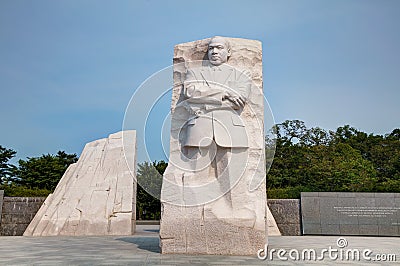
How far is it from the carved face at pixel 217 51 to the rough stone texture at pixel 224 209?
0.68 ft

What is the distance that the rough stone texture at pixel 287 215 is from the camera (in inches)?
490

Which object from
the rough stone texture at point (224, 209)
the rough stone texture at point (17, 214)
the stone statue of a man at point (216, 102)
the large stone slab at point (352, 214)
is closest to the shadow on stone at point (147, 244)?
the rough stone texture at point (224, 209)

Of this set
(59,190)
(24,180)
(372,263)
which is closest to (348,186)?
(59,190)

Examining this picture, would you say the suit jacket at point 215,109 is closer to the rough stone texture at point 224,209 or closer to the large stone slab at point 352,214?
the rough stone texture at point 224,209

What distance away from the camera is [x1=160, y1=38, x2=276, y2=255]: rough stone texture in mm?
5980

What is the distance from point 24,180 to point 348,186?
20.7 meters

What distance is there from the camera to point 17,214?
38.7ft

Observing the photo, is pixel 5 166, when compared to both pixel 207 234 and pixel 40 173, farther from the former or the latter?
pixel 207 234

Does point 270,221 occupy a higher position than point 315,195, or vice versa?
point 315,195

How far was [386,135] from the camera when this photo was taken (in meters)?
32.0

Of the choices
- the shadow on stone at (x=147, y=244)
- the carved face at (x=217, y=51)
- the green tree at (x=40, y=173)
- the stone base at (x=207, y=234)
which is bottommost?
the shadow on stone at (x=147, y=244)

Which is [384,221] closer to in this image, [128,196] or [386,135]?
[128,196]

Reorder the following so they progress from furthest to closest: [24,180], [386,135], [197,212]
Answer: [386,135] < [24,180] < [197,212]

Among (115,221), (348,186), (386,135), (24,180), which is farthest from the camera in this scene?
(386,135)
